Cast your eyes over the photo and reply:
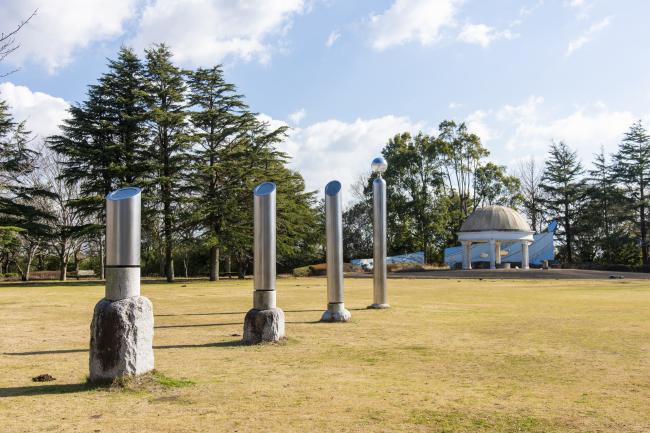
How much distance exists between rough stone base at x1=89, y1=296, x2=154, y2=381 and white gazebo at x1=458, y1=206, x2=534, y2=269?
49.9 metres

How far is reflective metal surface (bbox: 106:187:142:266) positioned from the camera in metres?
7.60

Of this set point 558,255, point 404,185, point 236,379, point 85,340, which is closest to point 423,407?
point 236,379

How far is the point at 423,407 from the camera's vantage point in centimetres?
619

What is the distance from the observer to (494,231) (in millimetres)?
54812

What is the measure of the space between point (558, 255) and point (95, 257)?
52.1 metres

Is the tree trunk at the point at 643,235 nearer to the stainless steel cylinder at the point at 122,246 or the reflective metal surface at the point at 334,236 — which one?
the reflective metal surface at the point at 334,236

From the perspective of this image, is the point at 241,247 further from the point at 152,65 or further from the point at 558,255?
the point at 558,255

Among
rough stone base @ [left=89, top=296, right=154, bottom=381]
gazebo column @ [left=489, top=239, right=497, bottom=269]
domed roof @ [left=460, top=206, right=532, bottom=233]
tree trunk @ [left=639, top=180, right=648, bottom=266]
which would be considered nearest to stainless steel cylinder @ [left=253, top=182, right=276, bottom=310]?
rough stone base @ [left=89, top=296, right=154, bottom=381]

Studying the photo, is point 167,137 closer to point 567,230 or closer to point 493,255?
point 493,255

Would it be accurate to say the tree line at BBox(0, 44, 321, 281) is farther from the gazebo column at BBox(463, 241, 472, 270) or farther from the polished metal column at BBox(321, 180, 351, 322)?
the polished metal column at BBox(321, 180, 351, 322)

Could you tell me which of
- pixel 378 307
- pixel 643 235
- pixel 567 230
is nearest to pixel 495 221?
pixel 643 235

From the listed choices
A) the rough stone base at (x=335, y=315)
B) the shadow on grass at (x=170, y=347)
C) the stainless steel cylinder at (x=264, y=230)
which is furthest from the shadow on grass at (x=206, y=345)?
the rough stone base at (x=335, y=315)

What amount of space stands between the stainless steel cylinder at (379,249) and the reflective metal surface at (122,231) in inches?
453

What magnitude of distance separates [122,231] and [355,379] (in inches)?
135
